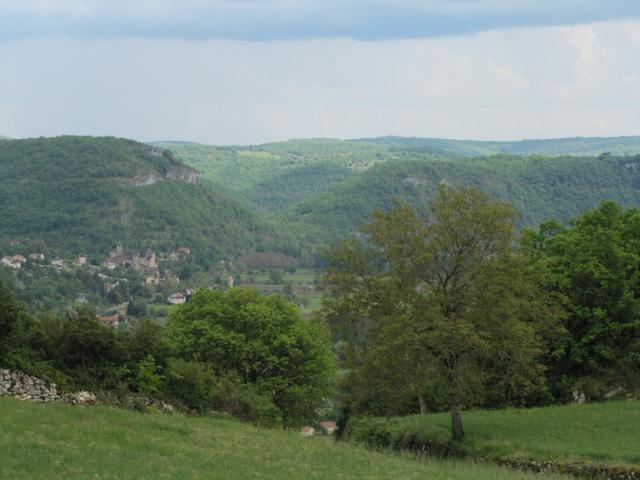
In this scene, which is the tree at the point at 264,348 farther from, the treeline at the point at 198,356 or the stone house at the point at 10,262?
the stone house at the point at 10,262

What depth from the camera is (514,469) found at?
2508cm

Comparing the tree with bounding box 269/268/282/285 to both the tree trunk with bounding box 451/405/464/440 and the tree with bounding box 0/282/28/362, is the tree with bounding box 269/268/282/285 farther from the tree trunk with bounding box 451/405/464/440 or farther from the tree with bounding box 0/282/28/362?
the tree with bounding box 0/282/28/362

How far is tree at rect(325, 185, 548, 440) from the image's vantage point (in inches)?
1132

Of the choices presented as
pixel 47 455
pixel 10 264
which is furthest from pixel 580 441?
pixel 10 264

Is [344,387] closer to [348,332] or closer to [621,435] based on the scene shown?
[348,332]

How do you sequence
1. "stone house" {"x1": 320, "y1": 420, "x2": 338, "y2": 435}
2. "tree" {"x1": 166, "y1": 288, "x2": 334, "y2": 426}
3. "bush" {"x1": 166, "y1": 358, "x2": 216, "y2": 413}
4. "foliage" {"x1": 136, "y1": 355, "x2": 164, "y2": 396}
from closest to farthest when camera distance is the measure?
"foliage" {"x1": 136, "y1": 355, "x2": 164, "y2": 396}
"bush" {"x1": 166, "y1": 358, "x2": 216, "y2": 413}
"tree" {"x1": 166, "y1": 288, "x2": 334, "y2": 426}
"stone house" {"x1": 320, "y1": 420, "x2": 338, "y2": 435}

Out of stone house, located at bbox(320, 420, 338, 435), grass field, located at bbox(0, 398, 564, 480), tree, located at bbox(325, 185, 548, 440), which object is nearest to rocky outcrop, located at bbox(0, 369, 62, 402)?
grass field, located at bbox(0, 398, 564, 480)

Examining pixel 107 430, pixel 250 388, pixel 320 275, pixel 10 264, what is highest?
pixel 320 275

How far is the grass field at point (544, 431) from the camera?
84.2 feet

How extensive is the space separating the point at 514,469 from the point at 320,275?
34.4 ft

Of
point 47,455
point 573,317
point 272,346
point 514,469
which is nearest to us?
point 47,455

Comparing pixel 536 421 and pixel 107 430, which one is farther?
pixel 536 421

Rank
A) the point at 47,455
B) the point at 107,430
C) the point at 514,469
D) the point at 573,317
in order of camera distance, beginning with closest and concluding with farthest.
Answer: the point at 47,455, the point at 107,430, the point at 514,469, the point at 573,317

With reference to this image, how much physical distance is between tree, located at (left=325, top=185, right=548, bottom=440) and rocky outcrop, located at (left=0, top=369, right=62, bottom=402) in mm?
10070
